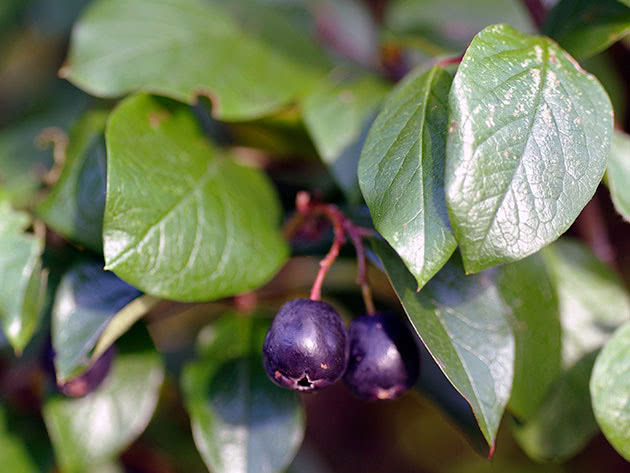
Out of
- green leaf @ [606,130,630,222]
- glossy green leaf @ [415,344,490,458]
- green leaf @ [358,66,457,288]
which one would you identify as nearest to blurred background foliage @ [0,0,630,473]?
glossy green leaf @ [415,344,490,458]

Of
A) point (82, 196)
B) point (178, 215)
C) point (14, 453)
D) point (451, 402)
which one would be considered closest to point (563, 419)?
point (451, 402)

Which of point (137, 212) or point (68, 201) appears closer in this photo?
point (137, 212)

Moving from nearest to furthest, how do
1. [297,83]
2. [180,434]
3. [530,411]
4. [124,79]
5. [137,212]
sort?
1. [137,212]
2. [530,411]
3. [124,79]
4. [297,83]
5. [180,434]

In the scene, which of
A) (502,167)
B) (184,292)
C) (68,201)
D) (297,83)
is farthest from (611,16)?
(68,201)

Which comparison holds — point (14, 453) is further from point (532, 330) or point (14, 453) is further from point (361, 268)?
point (532, 330)

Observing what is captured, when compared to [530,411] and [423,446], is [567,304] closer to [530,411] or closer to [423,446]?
[530,411]

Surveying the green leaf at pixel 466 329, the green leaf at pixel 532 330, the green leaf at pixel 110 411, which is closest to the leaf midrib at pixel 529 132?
the green leaf at pixel 466 329

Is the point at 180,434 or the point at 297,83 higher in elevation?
the point at 297,83
